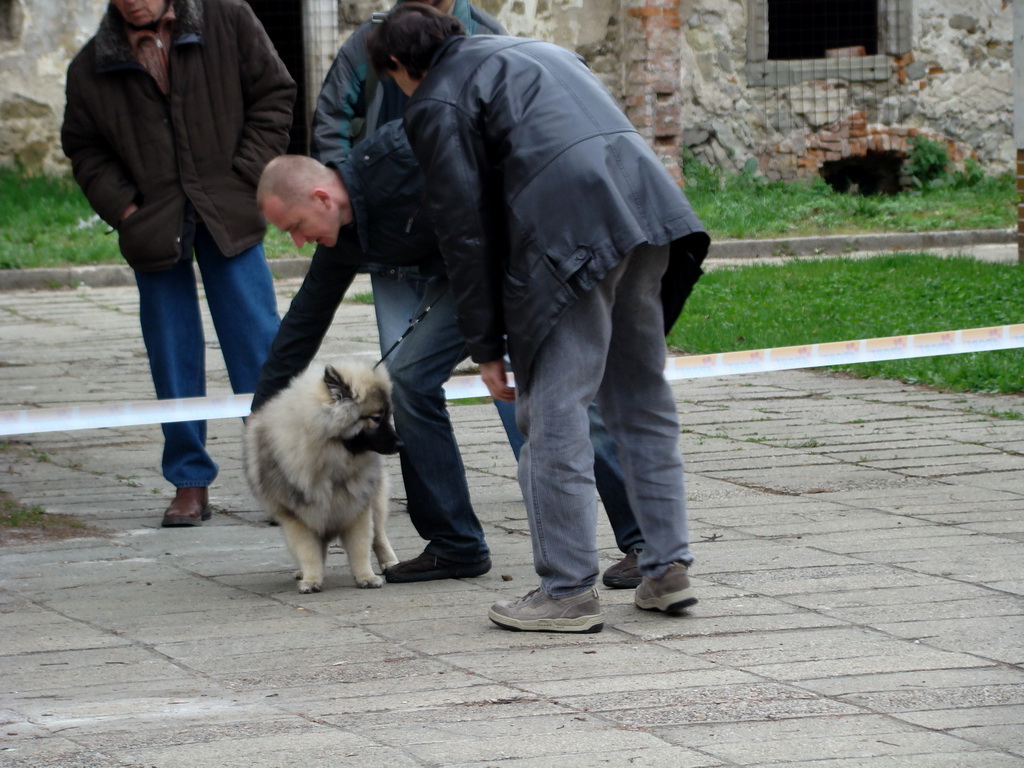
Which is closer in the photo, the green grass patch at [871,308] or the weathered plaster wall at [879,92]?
the green grass patch at [871,308]

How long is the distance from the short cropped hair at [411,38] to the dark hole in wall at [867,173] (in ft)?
53.2

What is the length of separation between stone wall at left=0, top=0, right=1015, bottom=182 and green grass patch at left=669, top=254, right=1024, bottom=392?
622 centimetres

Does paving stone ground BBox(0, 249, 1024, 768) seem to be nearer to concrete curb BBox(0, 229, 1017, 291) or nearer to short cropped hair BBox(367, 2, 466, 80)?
short cropped hair BBox(367, 2, 466, 80)

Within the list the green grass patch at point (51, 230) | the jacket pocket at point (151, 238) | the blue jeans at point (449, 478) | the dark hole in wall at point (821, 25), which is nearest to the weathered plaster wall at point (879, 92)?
the dark hole in wall at point (821, 25)

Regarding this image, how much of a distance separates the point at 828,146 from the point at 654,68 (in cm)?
279

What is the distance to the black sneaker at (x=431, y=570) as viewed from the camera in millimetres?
5141

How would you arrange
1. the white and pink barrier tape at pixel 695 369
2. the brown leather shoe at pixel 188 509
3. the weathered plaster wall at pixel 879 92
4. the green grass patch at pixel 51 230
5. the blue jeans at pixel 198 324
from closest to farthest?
1. the white and pink barrier tape at pixel 695 369
2. the brown leather shoe at pixel 188 509
3. the blue jeans at pixel 198 324
4. the green grass patch at pixel 51 230
5. the weathered plaster wall at pixel 879 92

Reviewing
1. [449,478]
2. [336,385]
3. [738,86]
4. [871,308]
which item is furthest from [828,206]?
[336,385]

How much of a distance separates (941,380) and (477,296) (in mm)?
4999

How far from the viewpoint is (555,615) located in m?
4.36

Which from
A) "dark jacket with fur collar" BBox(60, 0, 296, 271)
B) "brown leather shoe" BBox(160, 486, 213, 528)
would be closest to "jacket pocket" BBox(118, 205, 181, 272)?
"dark jacket with fur collar" BBox(60, 0, 296, 271)

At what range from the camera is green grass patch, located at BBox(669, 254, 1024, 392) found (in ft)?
28.8

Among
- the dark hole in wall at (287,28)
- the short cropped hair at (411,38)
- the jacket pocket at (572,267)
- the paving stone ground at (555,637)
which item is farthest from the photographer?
the dark hole in wall at (287,28)

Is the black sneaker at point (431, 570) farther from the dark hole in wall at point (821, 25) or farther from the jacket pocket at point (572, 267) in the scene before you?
the dark hole in wall at point (821, 25)
